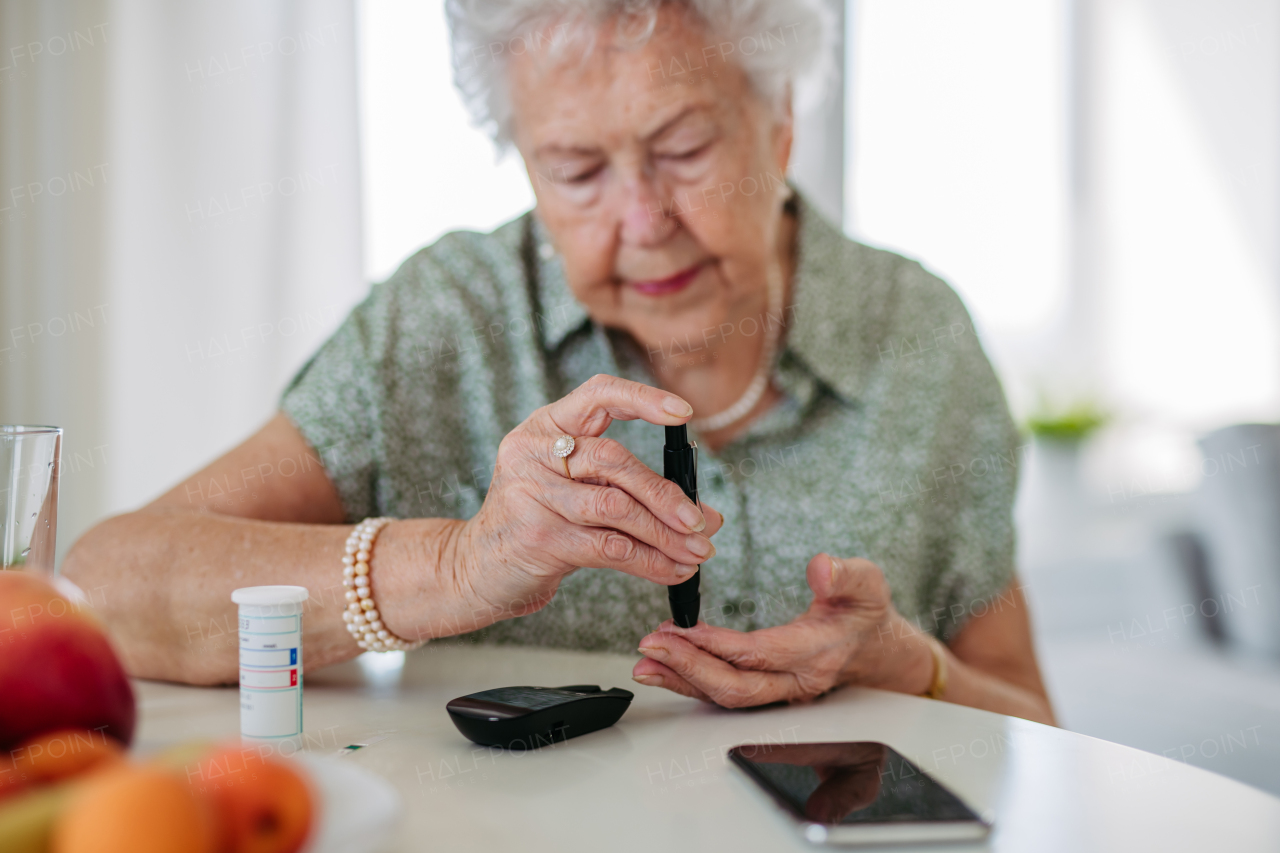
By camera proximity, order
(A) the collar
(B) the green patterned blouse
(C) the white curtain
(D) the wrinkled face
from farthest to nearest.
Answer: (C) the white curtain → (A) the collar → (B) the green patterned blouse → (D) the wrinkled face

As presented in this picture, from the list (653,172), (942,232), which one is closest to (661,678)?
(653,172)

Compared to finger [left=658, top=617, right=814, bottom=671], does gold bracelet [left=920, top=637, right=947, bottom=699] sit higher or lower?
lower

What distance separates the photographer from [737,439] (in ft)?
4.32

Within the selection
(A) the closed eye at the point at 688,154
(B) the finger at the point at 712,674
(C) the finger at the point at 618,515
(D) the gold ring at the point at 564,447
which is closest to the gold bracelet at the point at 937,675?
(B) the finger at the point at 712,674

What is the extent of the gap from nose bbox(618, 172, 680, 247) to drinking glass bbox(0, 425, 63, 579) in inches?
25.0

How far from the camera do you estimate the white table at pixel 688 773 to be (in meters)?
0.56

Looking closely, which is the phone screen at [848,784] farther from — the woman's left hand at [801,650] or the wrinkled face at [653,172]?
the wrinkled face at [653,172]

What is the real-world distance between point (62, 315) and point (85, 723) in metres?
1.88

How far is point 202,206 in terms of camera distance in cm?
221

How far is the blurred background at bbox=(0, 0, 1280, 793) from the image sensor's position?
208 centimetres

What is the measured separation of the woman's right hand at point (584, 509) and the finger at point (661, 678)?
0.08 meters

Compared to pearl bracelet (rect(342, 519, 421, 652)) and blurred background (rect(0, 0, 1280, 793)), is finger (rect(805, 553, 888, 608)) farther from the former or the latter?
blurred background (rect(0, 0, 1280, 793))

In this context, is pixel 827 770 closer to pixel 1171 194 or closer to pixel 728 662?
pixel 728 662

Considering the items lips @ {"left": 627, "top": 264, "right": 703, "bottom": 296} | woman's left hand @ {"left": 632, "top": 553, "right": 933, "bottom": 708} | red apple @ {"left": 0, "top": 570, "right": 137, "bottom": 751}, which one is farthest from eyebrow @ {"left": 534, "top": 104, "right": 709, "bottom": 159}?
red apple @ {"left": 0, "top": 570, "right": 137, "bottom": 751}
